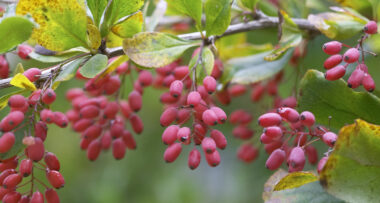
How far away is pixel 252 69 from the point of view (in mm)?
1311

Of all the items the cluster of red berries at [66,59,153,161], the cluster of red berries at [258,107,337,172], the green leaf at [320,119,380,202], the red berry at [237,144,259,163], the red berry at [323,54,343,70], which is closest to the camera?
the green leaf at [320,119,380,202]

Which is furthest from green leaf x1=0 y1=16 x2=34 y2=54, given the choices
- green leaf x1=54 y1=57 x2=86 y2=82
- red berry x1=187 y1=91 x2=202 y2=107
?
red berry x1=187 y1=91 x2=202 y2=107

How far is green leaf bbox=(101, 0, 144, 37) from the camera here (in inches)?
37.1

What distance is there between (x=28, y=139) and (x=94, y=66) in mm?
200

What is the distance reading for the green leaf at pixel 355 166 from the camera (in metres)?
0.76

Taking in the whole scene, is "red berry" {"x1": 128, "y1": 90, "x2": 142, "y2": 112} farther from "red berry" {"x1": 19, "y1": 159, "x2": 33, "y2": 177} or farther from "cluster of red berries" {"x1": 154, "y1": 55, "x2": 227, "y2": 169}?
"red berry" {"x1": 19, "y1": 159, "x2": 33, "y2": 177}

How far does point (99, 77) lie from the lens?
1.11 meters

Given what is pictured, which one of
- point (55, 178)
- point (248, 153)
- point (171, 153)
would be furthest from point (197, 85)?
point (248, 153)

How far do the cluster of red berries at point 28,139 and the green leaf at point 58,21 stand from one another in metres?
0.08

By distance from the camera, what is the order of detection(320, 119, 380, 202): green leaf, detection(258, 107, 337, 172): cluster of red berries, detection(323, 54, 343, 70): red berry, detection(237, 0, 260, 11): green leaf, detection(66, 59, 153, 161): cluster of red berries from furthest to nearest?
detection(66, 59, 153, 161): cluster of red berries, detection(237, 0, 260, 11): green leaf, detection(323, 54, 343, 70): red berry, detection(258, 107, 337, 172): cluster of red berries, detection(320, 119, 380, 202): green leaf

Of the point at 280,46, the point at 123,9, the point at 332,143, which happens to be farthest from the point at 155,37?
the point at 332,143

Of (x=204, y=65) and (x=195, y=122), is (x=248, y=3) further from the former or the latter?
(x=195, y=122)

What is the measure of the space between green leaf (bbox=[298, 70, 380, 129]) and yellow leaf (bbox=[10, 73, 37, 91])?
58 cm

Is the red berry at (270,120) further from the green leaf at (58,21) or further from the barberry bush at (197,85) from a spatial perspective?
the green leaf at (58,21)
